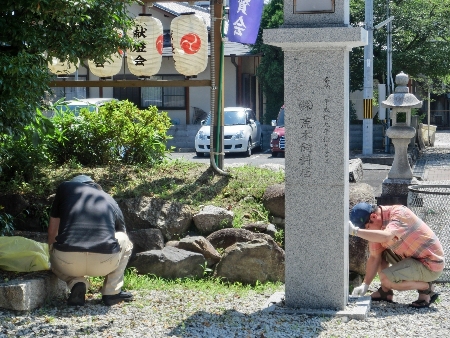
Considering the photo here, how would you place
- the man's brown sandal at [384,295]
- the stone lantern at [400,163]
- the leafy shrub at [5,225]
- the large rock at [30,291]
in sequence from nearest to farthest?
1. the large rock at [30,291]
2. the man's brown sandal at [384,295]
3. the leafy shrub at [5,225]
4. the stone lantern at [400,163]

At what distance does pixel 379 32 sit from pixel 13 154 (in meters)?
19.5

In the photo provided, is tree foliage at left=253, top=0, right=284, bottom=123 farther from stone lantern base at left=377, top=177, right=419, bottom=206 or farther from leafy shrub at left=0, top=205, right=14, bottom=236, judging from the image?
leafy shrub at left=0, top=205, right=14, bottom=236

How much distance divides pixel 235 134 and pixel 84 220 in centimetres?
1882

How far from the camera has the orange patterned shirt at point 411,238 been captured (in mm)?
7426

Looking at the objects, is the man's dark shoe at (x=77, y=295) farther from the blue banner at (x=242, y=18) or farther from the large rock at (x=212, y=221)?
the blue banner at (x=242, y=18)

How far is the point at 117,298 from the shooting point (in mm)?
7016

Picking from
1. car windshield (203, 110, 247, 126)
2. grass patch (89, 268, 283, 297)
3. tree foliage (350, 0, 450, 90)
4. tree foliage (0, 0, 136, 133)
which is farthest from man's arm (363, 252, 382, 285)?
tree foliage (350, 0, 450, 90)

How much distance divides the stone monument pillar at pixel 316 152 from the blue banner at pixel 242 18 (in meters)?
5.35

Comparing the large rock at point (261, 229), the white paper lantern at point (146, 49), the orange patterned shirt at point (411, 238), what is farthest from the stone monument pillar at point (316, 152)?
the white paper lantern at point (146, 49)

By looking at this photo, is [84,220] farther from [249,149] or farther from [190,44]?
[249,149]

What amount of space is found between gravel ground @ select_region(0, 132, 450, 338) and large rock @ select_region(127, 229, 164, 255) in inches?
66.6

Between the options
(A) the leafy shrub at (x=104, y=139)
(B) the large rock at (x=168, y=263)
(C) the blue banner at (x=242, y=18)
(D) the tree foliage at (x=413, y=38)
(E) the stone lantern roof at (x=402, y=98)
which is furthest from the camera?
(D) the tree foliage at (x=413, y=38)

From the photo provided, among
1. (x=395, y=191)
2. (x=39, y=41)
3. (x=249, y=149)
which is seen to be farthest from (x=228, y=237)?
(x=249, y=149)

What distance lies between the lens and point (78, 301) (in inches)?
270
